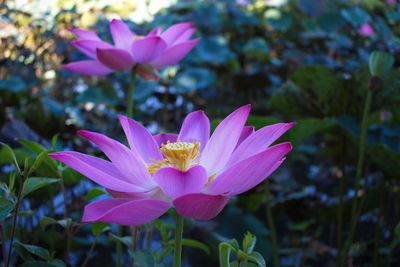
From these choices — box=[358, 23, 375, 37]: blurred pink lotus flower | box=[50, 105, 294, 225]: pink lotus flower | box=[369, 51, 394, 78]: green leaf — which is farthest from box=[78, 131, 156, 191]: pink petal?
box=[358, 23, 375, 37]: blurred pink lotus flower

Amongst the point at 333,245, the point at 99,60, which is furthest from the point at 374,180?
the point at 99,60

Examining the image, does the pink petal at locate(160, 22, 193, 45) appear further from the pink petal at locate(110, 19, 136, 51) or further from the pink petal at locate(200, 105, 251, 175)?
the pink petal at locate(200, 105, 251, 175)

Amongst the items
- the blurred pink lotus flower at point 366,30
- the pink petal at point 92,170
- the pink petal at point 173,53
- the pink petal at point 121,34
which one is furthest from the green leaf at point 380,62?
the blurred pink lotus flower at point 366,30

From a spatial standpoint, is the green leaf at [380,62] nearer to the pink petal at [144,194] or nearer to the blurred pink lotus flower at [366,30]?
the pink petal at [144,194]

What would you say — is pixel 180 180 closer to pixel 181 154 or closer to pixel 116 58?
pixel 181 154

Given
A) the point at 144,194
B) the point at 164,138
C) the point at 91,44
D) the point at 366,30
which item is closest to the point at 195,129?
the point at 164,138
